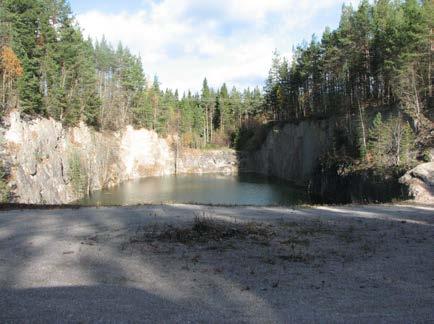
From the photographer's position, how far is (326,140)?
172 feet

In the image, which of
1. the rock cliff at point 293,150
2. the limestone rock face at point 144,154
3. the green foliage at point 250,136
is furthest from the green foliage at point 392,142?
the green foliage at point 250,136

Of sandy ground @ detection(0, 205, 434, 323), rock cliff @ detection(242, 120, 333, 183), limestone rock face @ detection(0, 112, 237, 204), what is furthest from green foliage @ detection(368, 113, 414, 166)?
limestone rock face @ detection(0, 112, 237, 204)

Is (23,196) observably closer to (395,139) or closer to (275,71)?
(395,139)

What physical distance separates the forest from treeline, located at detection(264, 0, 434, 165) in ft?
0.36

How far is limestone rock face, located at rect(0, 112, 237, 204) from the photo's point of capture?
34.3 meters

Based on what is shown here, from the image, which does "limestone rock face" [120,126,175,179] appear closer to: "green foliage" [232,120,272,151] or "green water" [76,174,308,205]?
"green water" [76,174,308,205]

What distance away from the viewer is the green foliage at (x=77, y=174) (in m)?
46.1

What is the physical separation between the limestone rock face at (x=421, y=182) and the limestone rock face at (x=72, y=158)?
27.5 metres

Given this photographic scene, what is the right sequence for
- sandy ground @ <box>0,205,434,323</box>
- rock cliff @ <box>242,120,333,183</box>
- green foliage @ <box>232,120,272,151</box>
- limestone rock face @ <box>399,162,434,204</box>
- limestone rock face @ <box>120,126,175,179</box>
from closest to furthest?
1. sandy ground @ <box>0,205,434,323</box>
2. limestone rock face @ <box>399,162,434,204</box>
3. rock cliff @ <box>242,120,333,183</box>
4. limestone rock face @ <box>120,126,175,179</box>
5. green foliage @ <box>232,120,272,151</box>

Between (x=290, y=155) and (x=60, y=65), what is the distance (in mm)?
37544

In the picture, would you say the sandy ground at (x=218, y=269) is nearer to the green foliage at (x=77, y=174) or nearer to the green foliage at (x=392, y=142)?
the green foliage at (x=392, y=142)

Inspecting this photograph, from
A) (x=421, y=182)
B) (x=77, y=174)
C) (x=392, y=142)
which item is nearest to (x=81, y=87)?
(x=77, y=174)

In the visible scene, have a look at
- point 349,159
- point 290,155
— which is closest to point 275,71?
point 290,155

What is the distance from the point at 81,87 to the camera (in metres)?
54.5
